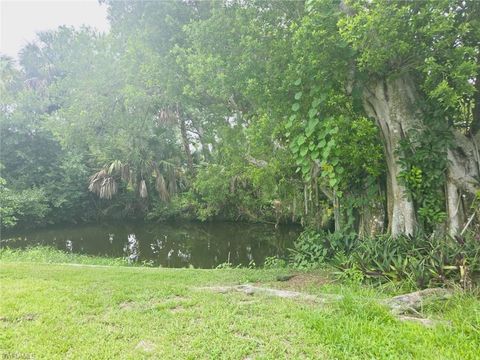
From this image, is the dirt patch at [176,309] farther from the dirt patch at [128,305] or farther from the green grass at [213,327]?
the dirt patch at [128,305]

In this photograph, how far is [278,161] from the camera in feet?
25.1

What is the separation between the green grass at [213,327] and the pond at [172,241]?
5651 millimetres

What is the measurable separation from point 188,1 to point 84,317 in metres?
6.75

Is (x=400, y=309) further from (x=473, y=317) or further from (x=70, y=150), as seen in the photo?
(x=70, y=150)

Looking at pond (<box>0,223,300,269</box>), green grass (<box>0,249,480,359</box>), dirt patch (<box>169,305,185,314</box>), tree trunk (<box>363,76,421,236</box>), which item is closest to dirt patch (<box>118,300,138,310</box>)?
green grass (<box>0,249,480,359</box>)

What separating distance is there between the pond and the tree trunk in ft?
15.8

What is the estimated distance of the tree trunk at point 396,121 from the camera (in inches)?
187

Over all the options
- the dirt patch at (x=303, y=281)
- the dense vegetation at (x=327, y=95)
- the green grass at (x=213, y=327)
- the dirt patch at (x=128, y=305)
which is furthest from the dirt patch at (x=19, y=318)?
the dense vegetation at (x=327, y=95)

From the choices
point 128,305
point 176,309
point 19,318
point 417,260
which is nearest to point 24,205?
point 19,318

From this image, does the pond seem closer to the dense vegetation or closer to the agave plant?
the agave plant

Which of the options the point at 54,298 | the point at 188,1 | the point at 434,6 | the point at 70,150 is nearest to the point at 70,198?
the point at 70,150

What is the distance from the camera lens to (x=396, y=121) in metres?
4.82

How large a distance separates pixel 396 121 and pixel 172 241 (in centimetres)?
1018

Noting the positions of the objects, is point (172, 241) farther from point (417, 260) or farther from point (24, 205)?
point (417, 260)
